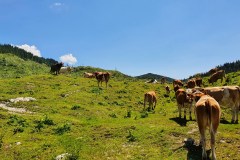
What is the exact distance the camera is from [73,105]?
32938 millimetres

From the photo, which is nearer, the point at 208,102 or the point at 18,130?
the point at 208,102

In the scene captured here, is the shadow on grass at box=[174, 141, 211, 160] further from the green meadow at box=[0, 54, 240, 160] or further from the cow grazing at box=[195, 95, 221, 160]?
the cow grazing at box=[195, 95, 221, 160]

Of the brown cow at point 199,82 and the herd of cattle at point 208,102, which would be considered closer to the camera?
the herd of cattle at point 208,102

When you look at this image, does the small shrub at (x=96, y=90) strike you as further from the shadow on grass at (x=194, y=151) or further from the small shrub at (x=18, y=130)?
the shadow on grass at (x=194, y=151)

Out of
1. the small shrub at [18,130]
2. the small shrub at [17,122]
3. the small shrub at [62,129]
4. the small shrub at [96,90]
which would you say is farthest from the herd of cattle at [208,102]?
the small shrub at [17,122]

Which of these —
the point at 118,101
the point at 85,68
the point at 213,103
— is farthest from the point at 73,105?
the point at 85,68

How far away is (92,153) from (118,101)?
2055cm

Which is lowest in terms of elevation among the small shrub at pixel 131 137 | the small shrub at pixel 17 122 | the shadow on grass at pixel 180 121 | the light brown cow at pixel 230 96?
the small shrub at pixel 131 137

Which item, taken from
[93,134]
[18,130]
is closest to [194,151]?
[93,134]

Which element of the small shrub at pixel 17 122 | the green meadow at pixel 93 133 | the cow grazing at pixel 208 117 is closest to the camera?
the cow grazing at pixel 208 117

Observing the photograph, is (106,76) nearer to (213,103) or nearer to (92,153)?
(92,153)

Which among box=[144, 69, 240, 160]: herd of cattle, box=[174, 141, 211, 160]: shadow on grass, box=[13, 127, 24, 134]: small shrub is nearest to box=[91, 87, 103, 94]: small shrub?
box=[144, 69, 240, 160]: herd of cattle

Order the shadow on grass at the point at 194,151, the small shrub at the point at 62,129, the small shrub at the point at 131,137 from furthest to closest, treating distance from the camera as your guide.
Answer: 1. the small shrub at the point at 62,129
2. the small shrub at the point at 131,137
3. the shadow on grass at the point at 194,151

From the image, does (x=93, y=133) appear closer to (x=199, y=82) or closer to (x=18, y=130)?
(x=18, y=130)
